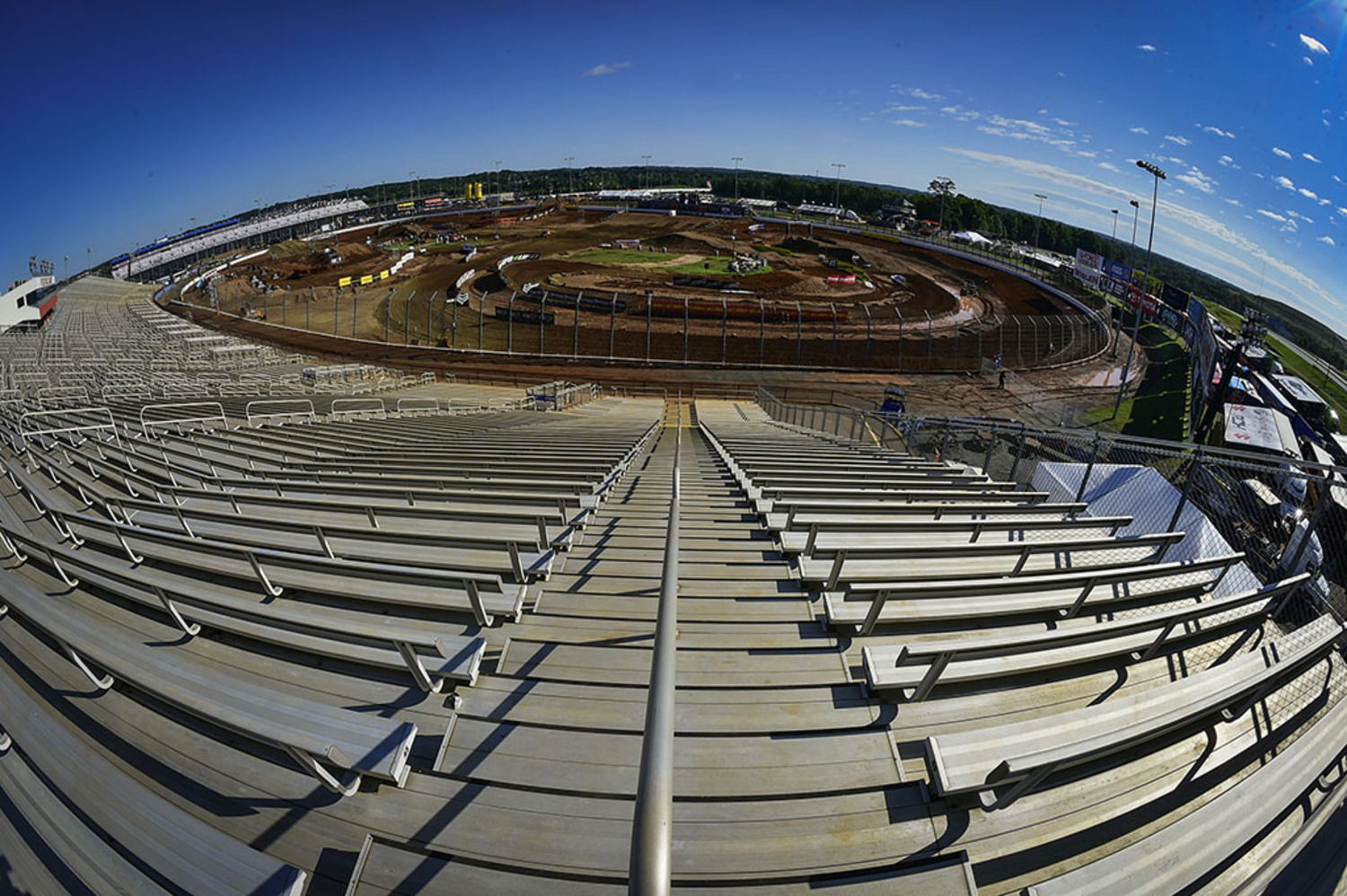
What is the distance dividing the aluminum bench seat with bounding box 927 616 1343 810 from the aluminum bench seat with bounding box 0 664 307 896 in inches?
105

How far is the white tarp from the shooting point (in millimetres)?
5547

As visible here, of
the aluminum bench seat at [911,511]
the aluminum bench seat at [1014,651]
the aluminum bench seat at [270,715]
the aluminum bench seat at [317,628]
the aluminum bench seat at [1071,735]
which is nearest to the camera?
the aluminum bench seat at [1071,735]

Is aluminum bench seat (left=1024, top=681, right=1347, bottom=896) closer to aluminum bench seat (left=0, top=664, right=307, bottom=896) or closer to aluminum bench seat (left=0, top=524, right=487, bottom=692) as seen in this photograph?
aluminum bench seat (left=0, top=524, right=487, bottom=692)

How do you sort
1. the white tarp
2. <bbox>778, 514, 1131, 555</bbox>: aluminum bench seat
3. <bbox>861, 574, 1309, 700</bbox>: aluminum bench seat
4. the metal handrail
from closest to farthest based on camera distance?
the metal handrail
<bbox>861, 574, 1309, 700</bbox>: aluminum bench seat
<bbox>778, 514, 1131, 555</bbox>: aluminum bench seat
the white tarp

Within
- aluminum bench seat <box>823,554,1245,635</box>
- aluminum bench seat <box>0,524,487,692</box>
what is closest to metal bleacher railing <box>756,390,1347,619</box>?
aluminum bench seat <box>823,554,1245,635</box>

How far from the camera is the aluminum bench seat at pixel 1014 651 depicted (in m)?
2.71

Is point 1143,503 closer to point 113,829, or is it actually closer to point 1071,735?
point 1071,735

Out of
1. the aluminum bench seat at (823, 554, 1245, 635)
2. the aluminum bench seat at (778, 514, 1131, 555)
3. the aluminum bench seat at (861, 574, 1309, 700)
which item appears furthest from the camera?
the aluminum bench seat at (778, 514, 1131, 555)

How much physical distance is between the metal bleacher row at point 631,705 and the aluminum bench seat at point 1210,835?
2 cm

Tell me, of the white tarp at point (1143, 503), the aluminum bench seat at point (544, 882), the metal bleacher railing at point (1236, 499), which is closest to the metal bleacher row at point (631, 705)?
the aluminum bench seat at point (544, 882)

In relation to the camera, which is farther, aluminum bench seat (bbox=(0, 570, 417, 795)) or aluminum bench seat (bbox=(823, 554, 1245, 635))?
aluminum bench seat (bbox=(823, 554, 1245, 635))

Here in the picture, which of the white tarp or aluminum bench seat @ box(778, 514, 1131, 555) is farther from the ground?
aluminum bench seat @ box(778, 514, 1131, 555)

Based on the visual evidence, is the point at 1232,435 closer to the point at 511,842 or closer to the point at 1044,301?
the point at 511,842

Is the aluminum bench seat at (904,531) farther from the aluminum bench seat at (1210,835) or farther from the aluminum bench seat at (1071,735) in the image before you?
the aluminum bench seat at (1210,835)
